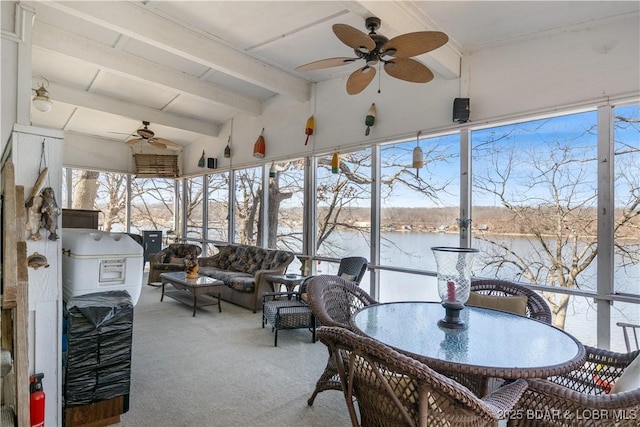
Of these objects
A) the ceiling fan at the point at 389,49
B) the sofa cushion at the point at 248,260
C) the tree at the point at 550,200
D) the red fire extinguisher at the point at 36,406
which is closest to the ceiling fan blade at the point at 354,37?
the ceiling fan at the point at 389,49

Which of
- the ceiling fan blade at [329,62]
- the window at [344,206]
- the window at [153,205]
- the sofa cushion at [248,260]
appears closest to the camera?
the ceiling fan blade at [329,62]

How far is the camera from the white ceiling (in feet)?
10.3

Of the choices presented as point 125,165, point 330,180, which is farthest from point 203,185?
point 330,180

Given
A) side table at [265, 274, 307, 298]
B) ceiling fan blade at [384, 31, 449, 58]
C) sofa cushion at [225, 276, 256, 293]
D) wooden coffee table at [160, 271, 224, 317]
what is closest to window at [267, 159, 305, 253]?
side table at [265, 274, 307, 298]

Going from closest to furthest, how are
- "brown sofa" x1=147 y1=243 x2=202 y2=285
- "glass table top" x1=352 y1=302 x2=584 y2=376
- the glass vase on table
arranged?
"glass table top" x1=352 y1=302 x2=584 y2=376
the glass vase on table
"brown sofa" x1=147 y1=243 x2=202 y2=285

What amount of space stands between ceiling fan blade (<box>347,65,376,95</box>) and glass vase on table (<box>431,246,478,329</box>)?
1.75 meters

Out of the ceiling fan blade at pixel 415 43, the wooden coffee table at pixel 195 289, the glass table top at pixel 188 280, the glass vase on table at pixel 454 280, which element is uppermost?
the ceiling fan blade at pixel 415 43

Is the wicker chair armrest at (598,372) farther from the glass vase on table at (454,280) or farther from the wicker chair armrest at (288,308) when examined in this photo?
the wicker chair armrest at (288,308)


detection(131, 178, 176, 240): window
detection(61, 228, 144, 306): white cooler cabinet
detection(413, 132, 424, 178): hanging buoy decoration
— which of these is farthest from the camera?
detection(131, 178, 176, 240): window

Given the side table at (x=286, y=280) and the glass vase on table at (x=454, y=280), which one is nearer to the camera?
the glass vase on table at (x=454, y=280)

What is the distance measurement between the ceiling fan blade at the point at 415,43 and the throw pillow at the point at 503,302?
1.91m

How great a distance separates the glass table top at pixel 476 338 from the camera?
1.54 m

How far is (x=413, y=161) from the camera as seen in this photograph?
4094mm

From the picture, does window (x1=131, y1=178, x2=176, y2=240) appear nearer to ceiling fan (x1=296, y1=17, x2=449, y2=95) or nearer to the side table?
the side table
